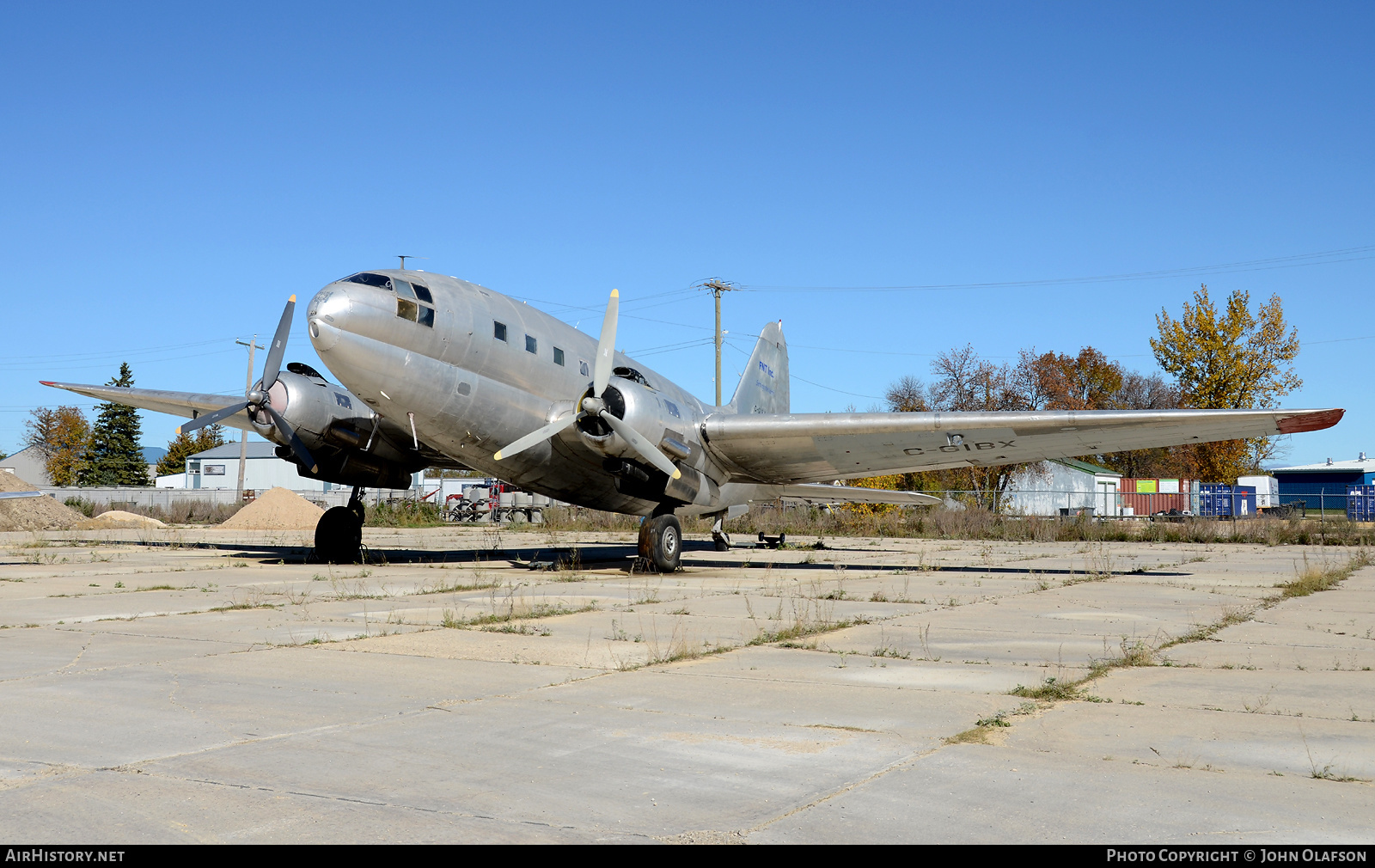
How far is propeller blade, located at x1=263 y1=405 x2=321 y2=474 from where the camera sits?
60.5ft

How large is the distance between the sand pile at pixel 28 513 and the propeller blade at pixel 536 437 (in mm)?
26972

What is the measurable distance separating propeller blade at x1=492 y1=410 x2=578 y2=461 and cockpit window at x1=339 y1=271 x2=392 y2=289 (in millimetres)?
3206

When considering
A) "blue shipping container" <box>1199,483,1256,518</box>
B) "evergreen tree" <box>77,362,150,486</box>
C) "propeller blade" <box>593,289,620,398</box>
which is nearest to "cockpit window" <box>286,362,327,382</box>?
"propeller blade" <box>593,289,620,398</box>

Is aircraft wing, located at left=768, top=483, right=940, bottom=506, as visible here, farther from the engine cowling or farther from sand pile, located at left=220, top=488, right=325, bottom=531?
sand pile, located at left=220, top=488, right=325, bottom=531

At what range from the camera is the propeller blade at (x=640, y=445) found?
16.9 meters

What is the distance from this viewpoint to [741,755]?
527 centimetres

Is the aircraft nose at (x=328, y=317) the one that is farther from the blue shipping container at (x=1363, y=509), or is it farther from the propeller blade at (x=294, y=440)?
the blue shipping container at (x=1363, y=509)

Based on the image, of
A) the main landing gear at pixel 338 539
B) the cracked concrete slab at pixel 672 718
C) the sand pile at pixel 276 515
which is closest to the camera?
the cracked concrete slab at pixel 672 718

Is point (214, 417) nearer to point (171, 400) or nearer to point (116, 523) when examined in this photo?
point (171, 400)

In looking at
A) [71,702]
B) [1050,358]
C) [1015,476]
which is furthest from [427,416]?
[1050,358]

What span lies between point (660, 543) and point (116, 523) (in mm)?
29259

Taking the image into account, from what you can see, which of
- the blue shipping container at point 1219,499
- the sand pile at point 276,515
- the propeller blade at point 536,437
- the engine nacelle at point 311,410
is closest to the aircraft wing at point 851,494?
the propeller blade at point 536,437

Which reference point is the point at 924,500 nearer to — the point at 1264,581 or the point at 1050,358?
the point at 1264,581
